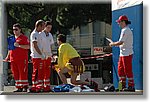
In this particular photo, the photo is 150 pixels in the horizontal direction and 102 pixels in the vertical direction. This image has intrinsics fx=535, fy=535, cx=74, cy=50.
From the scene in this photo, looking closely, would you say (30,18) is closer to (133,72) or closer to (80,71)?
(80,71)

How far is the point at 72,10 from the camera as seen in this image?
719 centimetres

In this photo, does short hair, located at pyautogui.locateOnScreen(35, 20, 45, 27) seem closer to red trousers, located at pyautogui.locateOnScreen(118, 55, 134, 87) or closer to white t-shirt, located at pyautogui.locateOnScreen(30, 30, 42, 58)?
white t-shirt, located at pyautogui.locateOnScreen(30, 30, 42, 58)

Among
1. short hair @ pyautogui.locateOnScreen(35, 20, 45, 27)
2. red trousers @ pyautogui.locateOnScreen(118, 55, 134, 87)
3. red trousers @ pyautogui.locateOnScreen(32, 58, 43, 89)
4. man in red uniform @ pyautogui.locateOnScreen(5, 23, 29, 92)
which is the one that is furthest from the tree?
red trousers @ pyautogui.locateOnScreen(118, 55, 134, 87)

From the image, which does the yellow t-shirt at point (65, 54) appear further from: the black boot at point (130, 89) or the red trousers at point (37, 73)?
the black boot at point (130, 89)

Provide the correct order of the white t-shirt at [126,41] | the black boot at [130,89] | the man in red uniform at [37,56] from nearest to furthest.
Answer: the black boot at [130,89] → the white t-shirt at [126,41] → the man in red uniform at [37,56]

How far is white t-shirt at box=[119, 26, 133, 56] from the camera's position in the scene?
7098 mm

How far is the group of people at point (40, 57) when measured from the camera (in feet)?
23.6

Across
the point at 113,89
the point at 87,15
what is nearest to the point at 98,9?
the point at 87,15

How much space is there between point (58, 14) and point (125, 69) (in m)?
1.17

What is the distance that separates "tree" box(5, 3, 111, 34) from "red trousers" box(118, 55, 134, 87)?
62cm

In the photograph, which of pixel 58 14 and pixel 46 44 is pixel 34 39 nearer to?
pixel 46 44

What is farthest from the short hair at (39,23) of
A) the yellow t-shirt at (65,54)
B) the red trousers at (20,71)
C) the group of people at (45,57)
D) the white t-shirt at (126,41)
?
the white t-shirt at (126,41)

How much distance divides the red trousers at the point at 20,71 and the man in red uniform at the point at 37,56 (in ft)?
0.40

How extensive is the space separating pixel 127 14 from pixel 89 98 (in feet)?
4.10
